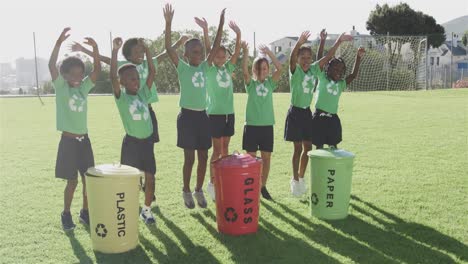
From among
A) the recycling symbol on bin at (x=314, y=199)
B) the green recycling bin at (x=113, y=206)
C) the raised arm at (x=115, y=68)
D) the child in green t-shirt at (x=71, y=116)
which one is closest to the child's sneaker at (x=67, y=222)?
the child in green t-shirt at (x=71, y=116)

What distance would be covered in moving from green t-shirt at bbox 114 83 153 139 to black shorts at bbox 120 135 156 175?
0.06 m

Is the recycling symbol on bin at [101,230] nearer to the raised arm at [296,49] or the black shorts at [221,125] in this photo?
the black shorts at [221,125]

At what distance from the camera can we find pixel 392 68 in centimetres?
3331

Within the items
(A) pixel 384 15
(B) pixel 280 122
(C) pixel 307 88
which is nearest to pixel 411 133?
(B) pixel 280 122

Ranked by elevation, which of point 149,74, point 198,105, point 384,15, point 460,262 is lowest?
point 460,262

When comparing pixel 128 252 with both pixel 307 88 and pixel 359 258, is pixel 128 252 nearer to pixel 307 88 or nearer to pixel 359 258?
pixel 359 258

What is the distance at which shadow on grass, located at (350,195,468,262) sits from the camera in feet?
13.9

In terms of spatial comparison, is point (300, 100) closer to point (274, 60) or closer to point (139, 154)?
point (274, 60)

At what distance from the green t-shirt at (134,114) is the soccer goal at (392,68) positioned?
2846cm

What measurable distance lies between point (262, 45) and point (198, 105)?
1.15m

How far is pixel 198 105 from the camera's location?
17.5 ft

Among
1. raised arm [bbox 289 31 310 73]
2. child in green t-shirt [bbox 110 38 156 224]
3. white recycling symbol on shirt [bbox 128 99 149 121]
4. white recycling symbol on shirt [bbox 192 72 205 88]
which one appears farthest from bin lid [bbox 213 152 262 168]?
raised arm [bbox 289 31 310 73]

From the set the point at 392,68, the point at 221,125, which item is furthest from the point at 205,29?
the point at 392,68

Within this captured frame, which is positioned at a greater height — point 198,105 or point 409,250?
point 198,105
